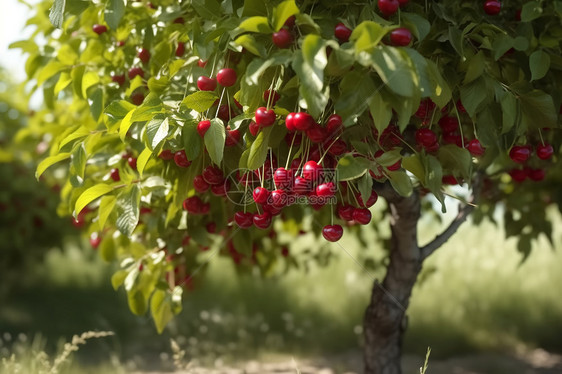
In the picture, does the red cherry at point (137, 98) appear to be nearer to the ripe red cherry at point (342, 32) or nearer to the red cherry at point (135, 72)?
the red cherry at point (135, 72)

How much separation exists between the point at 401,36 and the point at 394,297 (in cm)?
177

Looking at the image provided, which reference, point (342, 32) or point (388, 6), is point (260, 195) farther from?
point (388, 6)

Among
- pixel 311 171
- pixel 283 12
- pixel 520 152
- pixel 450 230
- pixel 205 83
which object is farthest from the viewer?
pixel 450 230

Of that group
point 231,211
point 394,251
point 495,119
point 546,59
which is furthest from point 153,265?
point 546,59

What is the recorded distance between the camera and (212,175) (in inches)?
80.4

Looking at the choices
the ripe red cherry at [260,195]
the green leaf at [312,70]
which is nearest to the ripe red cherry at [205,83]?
the ripe red cherry at [260,195]

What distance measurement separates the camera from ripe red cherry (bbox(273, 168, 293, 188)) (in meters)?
1.72

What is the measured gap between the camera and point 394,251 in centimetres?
301

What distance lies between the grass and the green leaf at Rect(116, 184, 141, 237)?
7.52 ft

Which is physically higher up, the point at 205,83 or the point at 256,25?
the point at 256,25

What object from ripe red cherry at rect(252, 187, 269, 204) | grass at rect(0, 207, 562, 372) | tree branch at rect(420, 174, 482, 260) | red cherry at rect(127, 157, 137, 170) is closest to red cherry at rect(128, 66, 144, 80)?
red cherry at rect(127, 157, 137, 170)

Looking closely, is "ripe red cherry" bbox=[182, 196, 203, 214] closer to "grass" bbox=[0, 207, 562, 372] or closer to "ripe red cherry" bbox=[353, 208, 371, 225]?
"ripe red cherry" bbox=[353, 208, 371, 225]

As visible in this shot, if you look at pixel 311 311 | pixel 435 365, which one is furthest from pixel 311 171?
pixel 311 311

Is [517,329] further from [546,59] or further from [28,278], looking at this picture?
[28,278]
